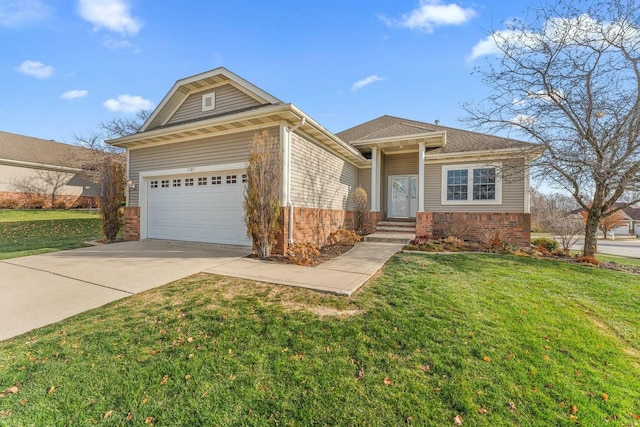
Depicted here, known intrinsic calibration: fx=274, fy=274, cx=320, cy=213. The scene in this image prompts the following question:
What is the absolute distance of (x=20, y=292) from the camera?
4480mm

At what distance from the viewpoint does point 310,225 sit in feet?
27.7

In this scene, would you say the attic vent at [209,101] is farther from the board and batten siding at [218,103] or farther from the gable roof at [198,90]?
the gable roof at [198,90]

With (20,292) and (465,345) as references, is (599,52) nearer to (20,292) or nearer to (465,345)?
(465,345)

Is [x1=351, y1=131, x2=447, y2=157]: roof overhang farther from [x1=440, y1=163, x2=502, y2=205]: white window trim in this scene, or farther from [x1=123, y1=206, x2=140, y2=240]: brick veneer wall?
[x1=123, y1=206, x2=140, y2=240]: brick veneer wall

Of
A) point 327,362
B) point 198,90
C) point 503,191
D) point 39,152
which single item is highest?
point 39,152

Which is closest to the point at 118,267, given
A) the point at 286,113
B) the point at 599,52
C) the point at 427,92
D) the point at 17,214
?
the point at 286,113

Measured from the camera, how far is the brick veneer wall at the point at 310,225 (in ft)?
23.5

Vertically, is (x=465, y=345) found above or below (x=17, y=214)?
below

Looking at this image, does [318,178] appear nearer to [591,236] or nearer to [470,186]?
[470,186]

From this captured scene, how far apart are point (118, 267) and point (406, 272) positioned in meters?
6.21

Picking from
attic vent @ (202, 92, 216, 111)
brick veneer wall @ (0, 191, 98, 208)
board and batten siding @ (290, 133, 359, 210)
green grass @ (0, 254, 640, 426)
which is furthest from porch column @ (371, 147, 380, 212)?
brick veneer wall @ (0, 191, 98, 208)

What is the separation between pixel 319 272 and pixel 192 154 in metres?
6.13

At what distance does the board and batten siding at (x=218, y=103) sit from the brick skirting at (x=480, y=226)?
7.30m

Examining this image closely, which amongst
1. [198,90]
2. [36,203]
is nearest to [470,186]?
[198,90]
